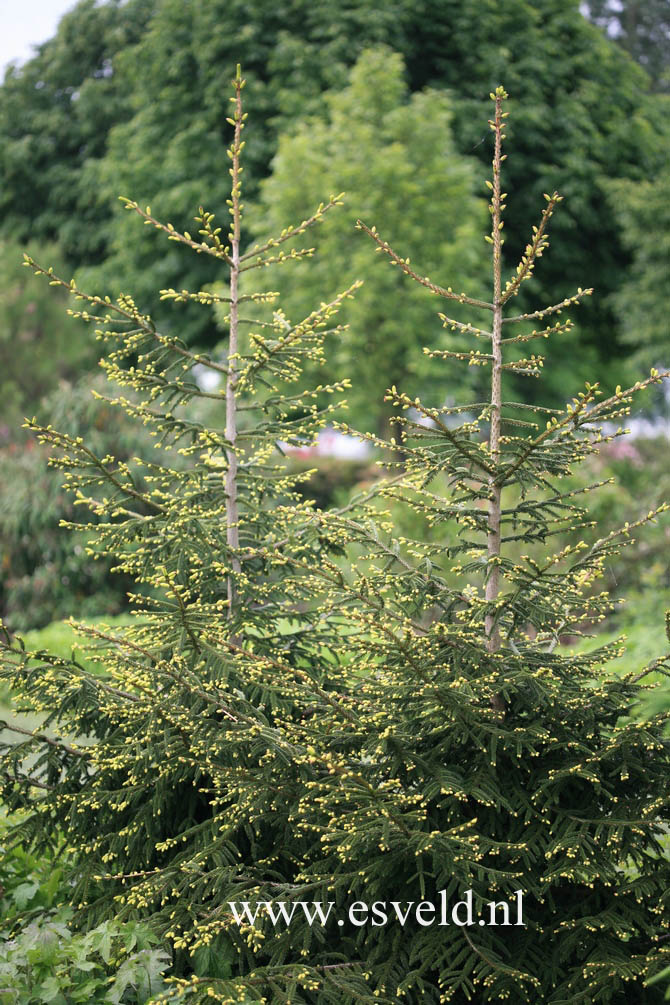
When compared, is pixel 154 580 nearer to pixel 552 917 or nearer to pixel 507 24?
pixel 552 917

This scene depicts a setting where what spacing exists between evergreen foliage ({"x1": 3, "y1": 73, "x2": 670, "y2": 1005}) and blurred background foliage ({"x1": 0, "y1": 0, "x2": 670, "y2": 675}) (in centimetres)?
1232

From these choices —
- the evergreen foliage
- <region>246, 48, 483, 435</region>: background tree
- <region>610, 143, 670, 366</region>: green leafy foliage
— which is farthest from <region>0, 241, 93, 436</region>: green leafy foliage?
the evergreen foliage

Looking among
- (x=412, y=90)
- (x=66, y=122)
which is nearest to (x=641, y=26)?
(x=412, y=90)

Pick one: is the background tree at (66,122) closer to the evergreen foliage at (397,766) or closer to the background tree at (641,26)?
the background tree at (641,26)

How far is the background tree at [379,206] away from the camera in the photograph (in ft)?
61.5

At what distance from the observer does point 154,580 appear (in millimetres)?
3354

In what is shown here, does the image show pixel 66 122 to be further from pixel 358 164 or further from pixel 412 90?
pixel 358 164

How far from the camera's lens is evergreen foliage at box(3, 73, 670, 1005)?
292 cm

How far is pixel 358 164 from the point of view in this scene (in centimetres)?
1916

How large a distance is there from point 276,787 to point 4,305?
22634 millimetres

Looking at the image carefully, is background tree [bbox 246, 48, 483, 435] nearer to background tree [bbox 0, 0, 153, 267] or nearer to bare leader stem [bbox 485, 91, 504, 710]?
background tree [bbox 0, 0, 153, 267]

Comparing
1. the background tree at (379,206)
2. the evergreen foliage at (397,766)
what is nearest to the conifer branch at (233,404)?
the evergreen foliage at (397,766)

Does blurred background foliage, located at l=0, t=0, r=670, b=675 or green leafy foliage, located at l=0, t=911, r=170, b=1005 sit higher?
blurred background foliage, located at l=0, t=0, r=670, b=675

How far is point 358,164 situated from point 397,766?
57.2 feet
